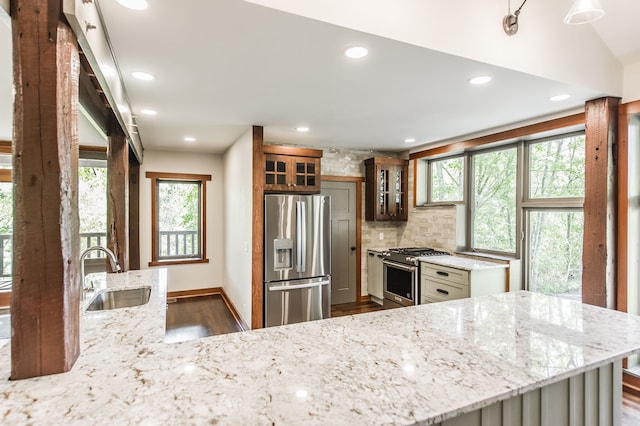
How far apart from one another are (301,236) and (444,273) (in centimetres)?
165

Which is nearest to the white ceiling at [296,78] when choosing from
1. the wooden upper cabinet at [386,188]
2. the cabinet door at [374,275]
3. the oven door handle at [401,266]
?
the wooden upper cabinet at [386,188]

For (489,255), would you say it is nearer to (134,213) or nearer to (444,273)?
(444,273)

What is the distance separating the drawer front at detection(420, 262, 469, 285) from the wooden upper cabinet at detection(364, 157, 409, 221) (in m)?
1.18

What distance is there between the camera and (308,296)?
12.9ft

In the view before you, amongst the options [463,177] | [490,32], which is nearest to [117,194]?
[490,32]

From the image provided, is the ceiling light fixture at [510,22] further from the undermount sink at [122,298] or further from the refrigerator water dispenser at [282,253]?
the undermount sink at [122,298]

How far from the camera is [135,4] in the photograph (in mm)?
1490

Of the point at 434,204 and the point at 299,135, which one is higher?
the point at 299,135

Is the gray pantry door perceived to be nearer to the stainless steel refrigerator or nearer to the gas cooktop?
the gas cooktop

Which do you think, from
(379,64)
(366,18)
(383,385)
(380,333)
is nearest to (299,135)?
(379,64)

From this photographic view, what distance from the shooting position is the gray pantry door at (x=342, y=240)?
5.00 m

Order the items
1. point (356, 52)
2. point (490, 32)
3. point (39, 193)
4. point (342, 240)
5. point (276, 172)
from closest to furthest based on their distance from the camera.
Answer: point (39, 193) → point (356, 52) → point (490, 32) → point (276, 172) → point (342, 240)

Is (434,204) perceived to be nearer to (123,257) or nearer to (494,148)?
(494,148)

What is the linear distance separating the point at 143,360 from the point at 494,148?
4156mm
